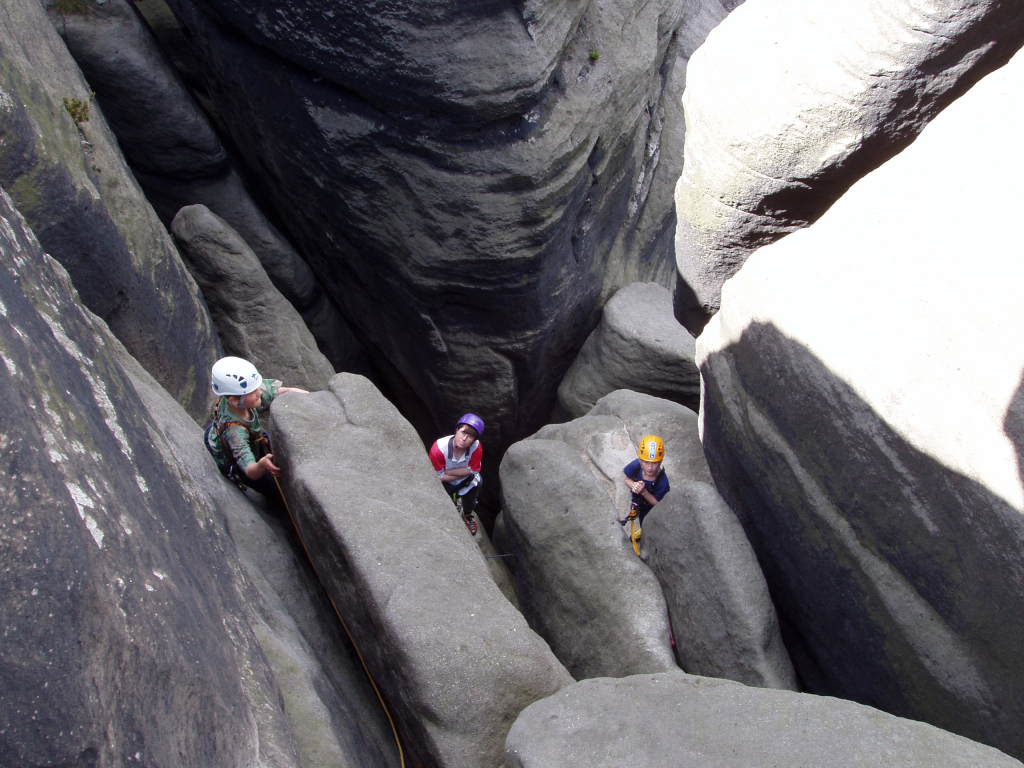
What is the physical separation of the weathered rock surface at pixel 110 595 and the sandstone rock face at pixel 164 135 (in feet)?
15.1

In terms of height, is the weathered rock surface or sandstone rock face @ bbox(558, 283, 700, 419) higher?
the weathered rock surface

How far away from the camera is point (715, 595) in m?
4.13

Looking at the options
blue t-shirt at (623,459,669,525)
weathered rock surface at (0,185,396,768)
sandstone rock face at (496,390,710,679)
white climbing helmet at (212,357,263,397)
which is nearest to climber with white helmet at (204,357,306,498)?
white climbing helmet at (212,357,263,397)

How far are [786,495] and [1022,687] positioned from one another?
135 centimetres

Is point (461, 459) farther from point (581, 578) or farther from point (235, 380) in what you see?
point (235, 380)

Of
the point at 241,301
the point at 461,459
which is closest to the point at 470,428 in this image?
the point at 461,459

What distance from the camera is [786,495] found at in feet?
13.0

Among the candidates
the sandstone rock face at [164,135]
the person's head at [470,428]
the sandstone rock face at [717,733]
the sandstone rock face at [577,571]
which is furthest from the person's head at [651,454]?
the sandstone rock face at [164,135]

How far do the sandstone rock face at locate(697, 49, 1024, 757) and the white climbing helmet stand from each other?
2.97 m

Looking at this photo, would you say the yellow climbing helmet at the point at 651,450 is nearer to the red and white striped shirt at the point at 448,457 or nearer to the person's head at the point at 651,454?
the person's head at the point at 651,454

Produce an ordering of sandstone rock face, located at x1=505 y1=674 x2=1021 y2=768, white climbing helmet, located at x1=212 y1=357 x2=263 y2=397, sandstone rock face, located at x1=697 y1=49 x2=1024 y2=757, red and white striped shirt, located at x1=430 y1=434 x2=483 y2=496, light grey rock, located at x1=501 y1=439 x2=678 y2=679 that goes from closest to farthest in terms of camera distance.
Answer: sandstone rock face, located at x1=505 y1=674 x2=1021 y2=768 < sandstone rock face, located at x1=697 y1=49 x2=1024 y2=757 < white climbing helmet, located at x1=212 y1=357 x2=263 y2=397 < light grey rock, located at x1=501 y1=439 x2=678 y2=679 < red and white striped shirt, located at x1=430 y1=434 x2=483 y2=496

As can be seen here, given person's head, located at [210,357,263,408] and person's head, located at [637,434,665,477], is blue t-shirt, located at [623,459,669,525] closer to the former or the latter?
person's head, located at [637,434,665,477]

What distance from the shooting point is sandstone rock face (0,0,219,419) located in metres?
4.00

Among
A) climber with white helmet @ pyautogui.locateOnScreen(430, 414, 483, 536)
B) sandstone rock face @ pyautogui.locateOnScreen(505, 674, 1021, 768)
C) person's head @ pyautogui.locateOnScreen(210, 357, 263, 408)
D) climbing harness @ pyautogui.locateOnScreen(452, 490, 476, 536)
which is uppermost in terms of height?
sandstone rock face @ pyautogui.locateOnScreen(505, 674, 1021, 768)
